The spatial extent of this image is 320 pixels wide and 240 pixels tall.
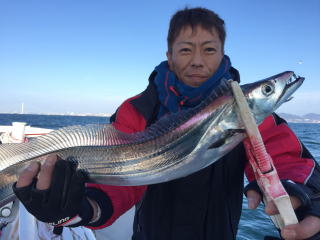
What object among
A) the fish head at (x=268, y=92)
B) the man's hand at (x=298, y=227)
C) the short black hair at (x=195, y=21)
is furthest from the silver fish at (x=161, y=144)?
the short black hair at (x=195, y=21)

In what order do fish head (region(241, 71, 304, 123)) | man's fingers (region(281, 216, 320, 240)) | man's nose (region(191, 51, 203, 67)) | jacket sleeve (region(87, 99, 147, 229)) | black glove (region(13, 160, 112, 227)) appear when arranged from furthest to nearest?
man's nose (region(191, 51, 203, 67))
jacket sleeve (region(87, 99, 147, 229))
black glove (region(13, 160, 112, 227))
fish head (region(241, 71, 304, 123))
man's fingers (region(281, 216, 320, 240))

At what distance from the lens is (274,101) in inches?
85.7

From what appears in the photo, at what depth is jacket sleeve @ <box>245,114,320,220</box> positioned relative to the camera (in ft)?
6.09

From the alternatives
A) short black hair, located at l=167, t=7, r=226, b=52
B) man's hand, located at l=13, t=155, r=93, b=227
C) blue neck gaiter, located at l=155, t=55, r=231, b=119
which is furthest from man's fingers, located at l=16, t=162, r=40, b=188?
short black hair, located at l=167, t=7, r=226, b=52

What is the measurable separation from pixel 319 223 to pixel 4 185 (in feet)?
9.49

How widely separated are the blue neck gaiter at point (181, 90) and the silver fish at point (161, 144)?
579mm

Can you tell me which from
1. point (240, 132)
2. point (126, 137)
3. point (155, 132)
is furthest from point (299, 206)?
point (126, 137)

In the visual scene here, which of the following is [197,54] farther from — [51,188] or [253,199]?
[51,188]

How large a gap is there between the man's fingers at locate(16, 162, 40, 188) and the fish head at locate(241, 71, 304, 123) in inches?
78.4

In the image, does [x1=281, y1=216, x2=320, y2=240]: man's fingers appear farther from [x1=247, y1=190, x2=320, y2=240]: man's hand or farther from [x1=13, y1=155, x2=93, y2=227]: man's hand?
[x1=13, y1=155, x2=93, y2=227]: man's hand

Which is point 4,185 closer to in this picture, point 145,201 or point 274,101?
point 145,201

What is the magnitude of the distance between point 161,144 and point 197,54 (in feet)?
4.09

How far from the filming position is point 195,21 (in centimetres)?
317

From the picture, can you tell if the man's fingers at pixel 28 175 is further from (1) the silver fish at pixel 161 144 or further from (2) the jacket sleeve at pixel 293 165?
(2) the jacket sleeve at pixel 293 165
